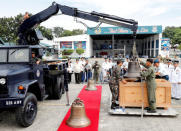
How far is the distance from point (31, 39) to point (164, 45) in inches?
1578

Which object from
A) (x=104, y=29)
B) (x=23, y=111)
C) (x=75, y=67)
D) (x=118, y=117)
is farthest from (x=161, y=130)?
(x=104, y=29)

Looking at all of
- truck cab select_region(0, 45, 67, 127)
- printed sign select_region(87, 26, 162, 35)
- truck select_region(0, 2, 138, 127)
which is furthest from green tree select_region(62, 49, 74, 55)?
truck cab select_region(0, 45, 67, 127)

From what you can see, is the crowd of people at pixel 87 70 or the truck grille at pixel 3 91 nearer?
the truck grille at pixel 3 91

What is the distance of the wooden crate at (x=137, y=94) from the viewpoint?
594cm

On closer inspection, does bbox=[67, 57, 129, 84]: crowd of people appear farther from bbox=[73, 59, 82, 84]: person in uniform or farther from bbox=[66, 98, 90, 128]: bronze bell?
bbox=[66, 98, 90, 128]: bronze bell

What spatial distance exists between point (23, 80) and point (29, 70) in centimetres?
44

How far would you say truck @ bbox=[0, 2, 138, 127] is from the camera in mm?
4570

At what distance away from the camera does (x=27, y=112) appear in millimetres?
4980

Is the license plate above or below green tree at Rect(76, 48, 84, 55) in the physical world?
below

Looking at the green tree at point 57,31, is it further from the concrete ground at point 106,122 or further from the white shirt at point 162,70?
the concrete ground at point 106,122

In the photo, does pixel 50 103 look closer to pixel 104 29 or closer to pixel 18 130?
pixel 18 130

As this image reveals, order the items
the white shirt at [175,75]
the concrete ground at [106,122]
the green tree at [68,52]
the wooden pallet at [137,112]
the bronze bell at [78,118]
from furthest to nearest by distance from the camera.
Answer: the green tree at [68,52] → the white shirt at [175,75] → the wooden pallet at [137,112] → the bronze bell at [78,118] → the concrete ground at [106,122]

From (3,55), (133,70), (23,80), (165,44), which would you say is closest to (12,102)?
(23,80)

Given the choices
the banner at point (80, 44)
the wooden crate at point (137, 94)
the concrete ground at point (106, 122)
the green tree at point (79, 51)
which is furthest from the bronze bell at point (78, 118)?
the banner at point (80, 44)
